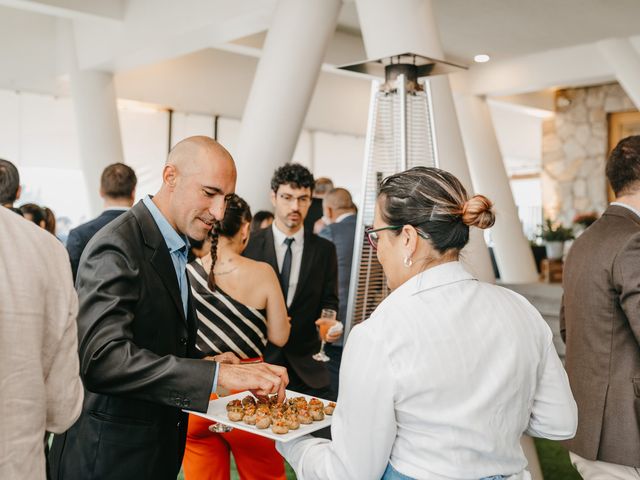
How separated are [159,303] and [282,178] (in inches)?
73.0

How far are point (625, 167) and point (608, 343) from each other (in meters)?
0.62

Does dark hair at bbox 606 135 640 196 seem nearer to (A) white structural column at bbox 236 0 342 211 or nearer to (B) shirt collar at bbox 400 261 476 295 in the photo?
→ (B) shirt collar at bbox 400 261 476 295


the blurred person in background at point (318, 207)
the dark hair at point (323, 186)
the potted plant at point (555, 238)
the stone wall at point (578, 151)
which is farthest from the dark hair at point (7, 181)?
the stone wall at point (578, 151)

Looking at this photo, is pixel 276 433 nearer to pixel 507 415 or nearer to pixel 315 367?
pixel 507 415

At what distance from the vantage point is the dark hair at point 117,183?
4.11m

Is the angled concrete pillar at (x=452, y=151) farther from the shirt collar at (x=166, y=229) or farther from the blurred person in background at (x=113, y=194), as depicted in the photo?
the shirt collar at (x=166, y=229)

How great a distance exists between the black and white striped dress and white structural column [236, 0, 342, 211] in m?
3.04

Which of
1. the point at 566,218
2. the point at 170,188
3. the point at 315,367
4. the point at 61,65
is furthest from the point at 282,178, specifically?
the point at 566,218

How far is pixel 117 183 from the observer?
410 cm

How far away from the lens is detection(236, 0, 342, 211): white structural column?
527 cm

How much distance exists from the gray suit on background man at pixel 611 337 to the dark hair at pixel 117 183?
276cm

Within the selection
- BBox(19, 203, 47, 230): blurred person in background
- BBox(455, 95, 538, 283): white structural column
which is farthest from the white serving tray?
BBox(455, 95, 538, 283): white structural column

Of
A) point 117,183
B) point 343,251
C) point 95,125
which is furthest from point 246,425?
point 95,125

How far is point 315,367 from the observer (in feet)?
10.4
